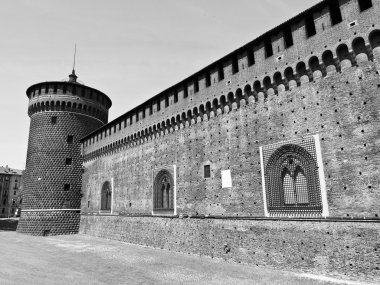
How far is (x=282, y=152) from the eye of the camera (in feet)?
36.1

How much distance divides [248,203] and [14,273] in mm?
9240

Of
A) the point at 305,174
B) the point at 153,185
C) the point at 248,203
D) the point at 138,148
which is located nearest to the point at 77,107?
the point at 138,148

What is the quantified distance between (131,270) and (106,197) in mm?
12663

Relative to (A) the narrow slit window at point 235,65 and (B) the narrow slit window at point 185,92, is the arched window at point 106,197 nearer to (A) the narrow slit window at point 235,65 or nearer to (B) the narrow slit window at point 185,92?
(B) the narrow slit window at point 185,92

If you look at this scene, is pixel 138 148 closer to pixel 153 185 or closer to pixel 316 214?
pixel 153 185

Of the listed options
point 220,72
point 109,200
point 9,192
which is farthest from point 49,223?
point 9,192

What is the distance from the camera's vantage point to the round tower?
2383 cm

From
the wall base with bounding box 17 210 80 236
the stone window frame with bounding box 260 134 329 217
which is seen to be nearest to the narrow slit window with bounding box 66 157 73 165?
the wall base with bounding box 17 210 80 236

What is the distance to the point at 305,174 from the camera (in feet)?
33.6

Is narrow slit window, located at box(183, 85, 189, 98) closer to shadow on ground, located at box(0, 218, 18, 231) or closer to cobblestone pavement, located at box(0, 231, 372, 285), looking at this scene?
cobblestone pavement, located at box(0, 231, 372, 285)

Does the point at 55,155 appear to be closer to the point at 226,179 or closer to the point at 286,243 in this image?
the point at 226,179

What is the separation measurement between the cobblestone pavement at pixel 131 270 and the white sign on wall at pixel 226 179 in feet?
10.9

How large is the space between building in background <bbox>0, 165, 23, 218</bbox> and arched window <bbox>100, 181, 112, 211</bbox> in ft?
164

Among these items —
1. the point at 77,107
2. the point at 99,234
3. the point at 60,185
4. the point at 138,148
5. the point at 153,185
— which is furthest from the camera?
the point at 77,107
